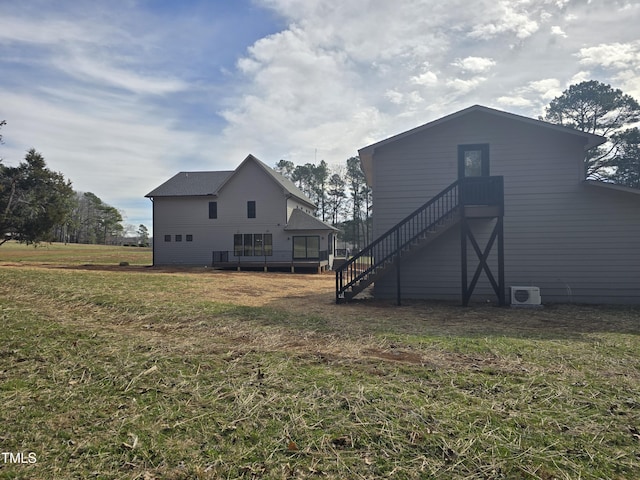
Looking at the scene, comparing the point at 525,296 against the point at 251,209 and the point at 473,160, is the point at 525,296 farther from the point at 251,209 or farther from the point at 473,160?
the point at 251,209

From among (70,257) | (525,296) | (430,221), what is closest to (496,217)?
(430,221)

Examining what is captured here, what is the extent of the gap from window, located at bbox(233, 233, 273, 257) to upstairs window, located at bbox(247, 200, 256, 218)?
1.39m

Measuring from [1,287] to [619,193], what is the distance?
59.3 feet

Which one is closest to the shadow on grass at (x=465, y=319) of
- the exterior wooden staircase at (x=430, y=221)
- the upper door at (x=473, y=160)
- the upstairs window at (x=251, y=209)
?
the exterior wooden staircase at (x=430, y=221)

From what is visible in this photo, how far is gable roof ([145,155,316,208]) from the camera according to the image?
2455 centimetres

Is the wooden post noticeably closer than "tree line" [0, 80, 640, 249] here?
Yes

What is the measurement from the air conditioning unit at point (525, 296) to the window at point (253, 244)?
17.3m

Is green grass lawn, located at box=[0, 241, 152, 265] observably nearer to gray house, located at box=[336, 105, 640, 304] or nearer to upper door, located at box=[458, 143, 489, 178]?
gray house, located at box=[336, 105, 640, 304]

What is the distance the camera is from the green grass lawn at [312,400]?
98.3 inches

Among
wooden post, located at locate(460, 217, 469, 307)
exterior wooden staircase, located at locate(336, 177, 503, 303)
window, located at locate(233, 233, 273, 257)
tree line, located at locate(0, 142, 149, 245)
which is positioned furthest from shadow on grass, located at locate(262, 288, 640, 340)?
Result: tree line, located at locate(0, 142, 149, 245)

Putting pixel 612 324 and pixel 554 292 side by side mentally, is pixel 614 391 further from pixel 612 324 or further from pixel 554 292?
pixel 554 292

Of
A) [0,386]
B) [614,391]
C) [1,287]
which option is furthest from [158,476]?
[1,287]

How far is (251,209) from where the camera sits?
24.9 m

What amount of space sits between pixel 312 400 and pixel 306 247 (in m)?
21.3
